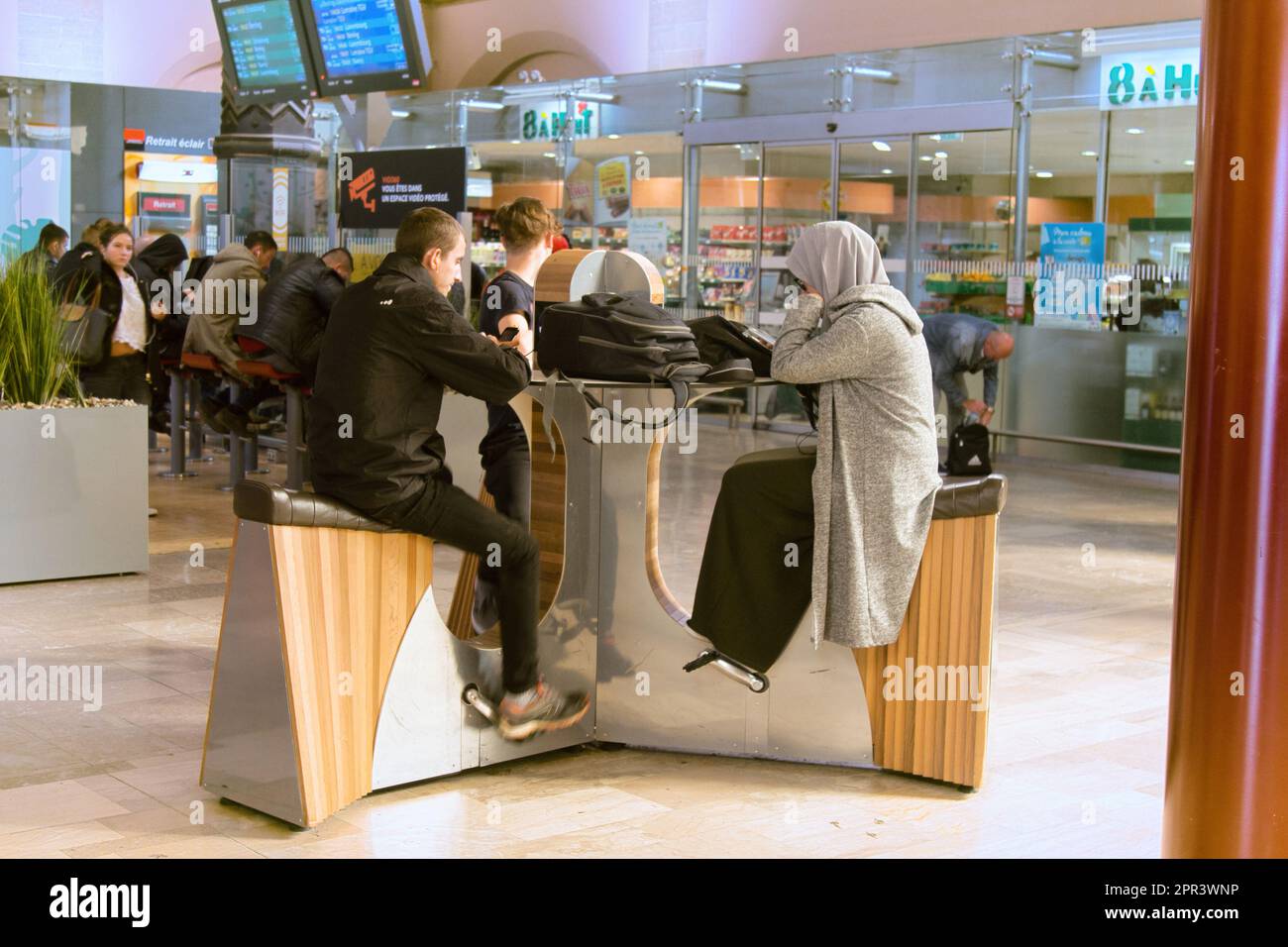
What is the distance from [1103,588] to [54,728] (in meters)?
4.56

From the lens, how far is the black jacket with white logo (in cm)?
378

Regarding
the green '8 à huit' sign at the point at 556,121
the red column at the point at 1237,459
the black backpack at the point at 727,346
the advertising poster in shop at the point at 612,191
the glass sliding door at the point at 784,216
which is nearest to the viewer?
the red column at the point at 1237,459

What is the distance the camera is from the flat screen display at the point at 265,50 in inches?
487

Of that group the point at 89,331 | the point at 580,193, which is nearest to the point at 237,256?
the point at 89,331

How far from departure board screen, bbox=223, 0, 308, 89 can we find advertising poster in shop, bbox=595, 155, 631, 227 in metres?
3.28

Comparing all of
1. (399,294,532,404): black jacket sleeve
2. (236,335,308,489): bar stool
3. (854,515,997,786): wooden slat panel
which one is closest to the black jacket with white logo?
(399,294,532,404): black jacket sleeve

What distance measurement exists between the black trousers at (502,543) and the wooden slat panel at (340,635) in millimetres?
67

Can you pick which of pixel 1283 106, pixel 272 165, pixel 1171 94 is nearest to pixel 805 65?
pixel 1171 94

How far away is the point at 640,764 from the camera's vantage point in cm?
427

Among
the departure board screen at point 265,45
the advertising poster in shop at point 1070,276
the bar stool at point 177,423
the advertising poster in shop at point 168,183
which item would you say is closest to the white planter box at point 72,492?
the bar stool at point 177,423

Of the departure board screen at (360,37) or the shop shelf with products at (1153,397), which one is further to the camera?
the departure board screen at (360,37)

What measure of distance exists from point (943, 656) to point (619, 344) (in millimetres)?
1202

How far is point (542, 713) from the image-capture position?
4223 mm

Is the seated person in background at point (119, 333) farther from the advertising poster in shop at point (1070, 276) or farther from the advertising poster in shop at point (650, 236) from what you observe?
the advertising poster in shop at point (650, 236)
